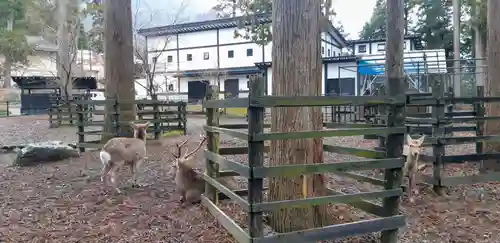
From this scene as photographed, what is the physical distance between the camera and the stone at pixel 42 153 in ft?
28.7

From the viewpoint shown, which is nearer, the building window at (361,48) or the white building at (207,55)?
the white building at (207,55)

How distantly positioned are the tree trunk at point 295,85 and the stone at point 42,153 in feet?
21.4

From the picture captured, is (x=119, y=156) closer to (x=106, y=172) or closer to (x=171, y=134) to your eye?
(x=106, y=172)

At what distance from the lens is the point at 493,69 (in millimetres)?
7801

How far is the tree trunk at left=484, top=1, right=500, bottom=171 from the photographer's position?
767 centimetres

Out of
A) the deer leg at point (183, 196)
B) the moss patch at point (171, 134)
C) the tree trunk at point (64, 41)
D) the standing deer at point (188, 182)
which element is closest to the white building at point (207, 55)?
the tree trunk at point (64, 41)

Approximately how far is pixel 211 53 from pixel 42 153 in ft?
86.5

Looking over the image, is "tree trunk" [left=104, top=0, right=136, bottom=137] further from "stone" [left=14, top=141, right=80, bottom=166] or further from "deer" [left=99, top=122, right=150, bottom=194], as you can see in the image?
"deer" [left=99, top=122, right=150, bottom=194]

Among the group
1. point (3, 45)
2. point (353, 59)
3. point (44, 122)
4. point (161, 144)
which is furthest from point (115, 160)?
point (3, 45)

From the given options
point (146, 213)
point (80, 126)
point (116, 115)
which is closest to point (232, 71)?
point (80, 126)

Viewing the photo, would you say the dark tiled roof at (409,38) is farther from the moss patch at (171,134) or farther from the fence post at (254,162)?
the fence post at (254,162)

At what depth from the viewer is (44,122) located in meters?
21.0

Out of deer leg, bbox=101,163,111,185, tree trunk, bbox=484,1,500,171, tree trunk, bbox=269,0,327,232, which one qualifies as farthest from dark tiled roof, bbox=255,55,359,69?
tree trunk, bbox=269,0,327,232

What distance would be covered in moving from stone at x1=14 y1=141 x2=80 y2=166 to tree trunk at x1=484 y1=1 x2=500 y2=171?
8.41m
